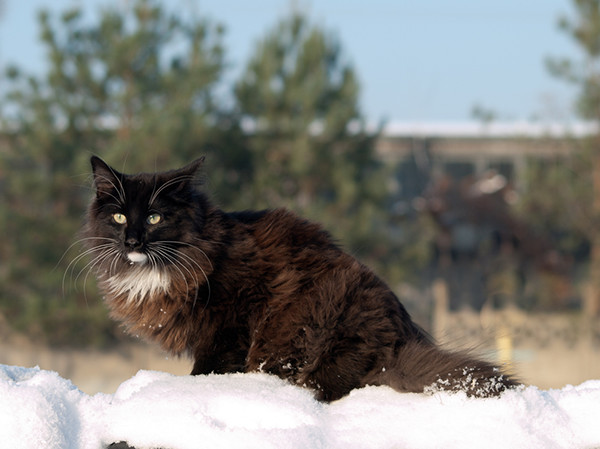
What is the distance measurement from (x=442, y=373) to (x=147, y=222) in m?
1.18

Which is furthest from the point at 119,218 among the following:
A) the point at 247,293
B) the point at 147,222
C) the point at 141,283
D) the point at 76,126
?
the point at 76,126

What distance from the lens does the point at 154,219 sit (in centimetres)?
255

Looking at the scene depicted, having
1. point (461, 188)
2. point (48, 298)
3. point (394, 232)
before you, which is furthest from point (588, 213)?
point (48, 298)

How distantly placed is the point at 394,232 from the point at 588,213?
4.66m

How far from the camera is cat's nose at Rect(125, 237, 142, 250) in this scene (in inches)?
97.6

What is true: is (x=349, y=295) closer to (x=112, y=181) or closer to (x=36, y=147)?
(x=112, y=181)

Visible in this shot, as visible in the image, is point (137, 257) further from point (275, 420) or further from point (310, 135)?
point (310, 135)

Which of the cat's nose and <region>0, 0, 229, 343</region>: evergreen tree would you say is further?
<region>0, 0, 229, 343</region>: evergreen tree

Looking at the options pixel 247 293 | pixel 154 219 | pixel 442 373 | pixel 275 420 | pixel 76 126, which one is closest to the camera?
pixel 275 420

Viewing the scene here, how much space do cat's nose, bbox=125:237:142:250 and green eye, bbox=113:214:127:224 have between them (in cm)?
11

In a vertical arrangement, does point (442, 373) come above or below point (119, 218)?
below

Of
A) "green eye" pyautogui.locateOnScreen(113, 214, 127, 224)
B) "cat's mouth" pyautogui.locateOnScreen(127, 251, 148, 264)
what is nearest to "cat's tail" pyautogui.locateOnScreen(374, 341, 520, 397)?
"cat's mouth" pyautogui.locateOnScreen(127, 251, 148, 264)

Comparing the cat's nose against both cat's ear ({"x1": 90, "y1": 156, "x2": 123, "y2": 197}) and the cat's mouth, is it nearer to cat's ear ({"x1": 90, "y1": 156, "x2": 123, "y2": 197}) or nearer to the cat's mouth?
the cat's mouth

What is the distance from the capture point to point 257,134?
15219 mm
